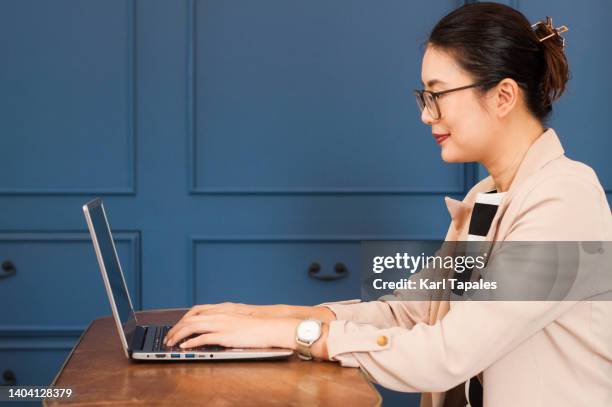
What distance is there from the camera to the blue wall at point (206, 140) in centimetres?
309

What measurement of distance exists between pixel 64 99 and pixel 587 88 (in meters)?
1.90

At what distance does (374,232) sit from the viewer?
3.14 m

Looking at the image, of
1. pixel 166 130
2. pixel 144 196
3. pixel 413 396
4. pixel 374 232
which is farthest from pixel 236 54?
pixel 413 396

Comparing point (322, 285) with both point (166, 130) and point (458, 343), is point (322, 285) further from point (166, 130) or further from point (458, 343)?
point (458, 343)

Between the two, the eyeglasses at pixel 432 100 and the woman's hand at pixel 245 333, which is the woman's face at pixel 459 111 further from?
the woman's hand at pixel 245 333

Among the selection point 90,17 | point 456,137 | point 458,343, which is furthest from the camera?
point 90,17

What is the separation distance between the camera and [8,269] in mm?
3125

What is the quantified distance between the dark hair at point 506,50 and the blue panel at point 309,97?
1304mm

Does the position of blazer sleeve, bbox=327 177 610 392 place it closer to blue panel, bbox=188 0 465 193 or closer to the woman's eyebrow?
the woman's eyebrow

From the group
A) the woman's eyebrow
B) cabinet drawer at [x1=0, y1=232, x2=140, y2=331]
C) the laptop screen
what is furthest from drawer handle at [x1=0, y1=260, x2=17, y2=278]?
the woman's eyebrow

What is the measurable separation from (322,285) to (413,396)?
0.54 meters

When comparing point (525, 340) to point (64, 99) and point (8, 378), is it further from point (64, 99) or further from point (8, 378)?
point (8, 378)

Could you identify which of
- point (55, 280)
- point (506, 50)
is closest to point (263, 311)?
point (506, 50)

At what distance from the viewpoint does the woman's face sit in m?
1.78
